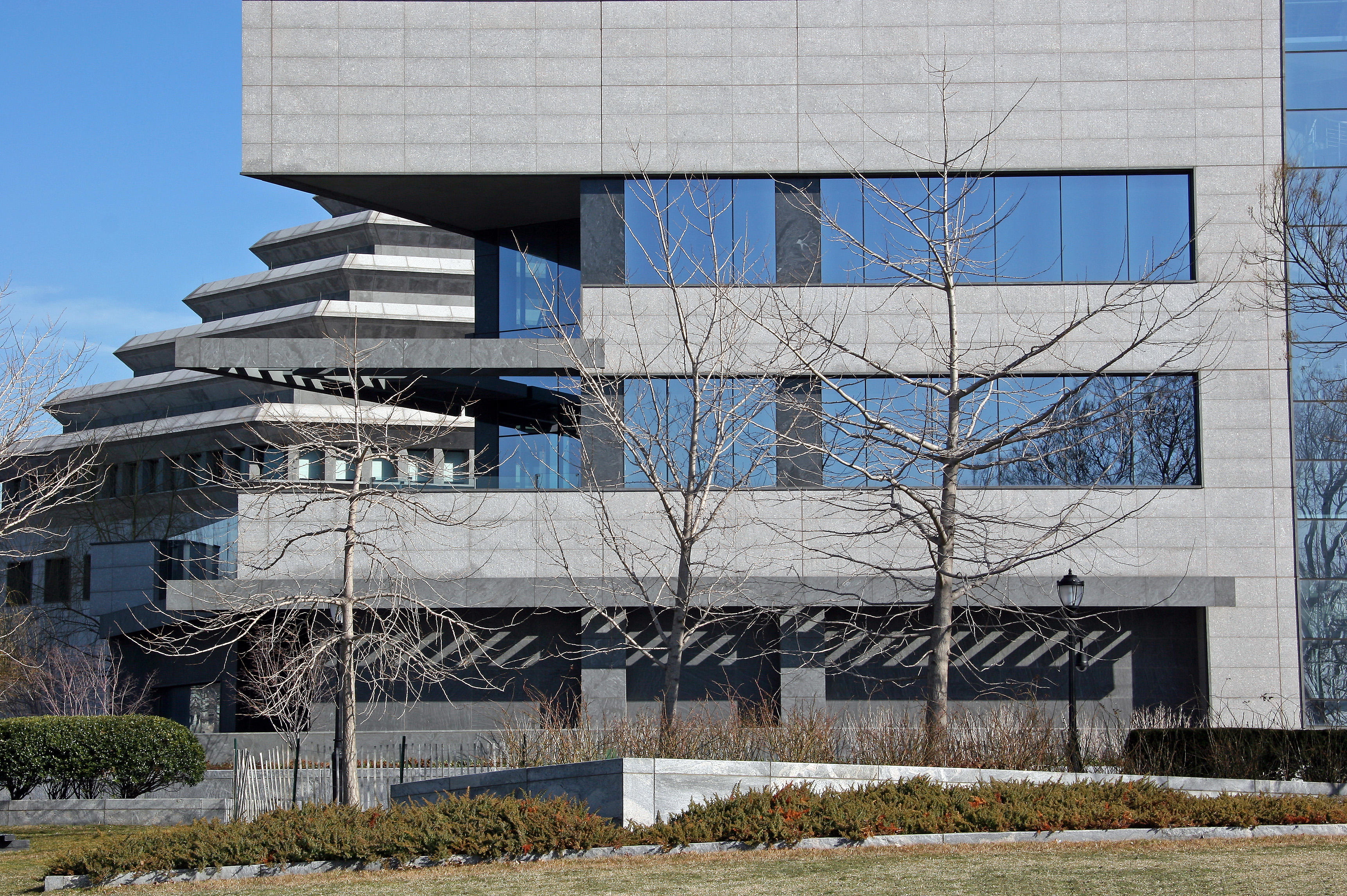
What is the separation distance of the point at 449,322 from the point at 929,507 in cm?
5800

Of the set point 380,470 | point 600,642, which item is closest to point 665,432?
point 600,642

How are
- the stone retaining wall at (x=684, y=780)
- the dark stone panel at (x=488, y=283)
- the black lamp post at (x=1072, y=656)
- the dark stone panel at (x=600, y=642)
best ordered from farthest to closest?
the dark stone panel at (x=488, y=283), the dark stone panel at (x=600, y=642), the black lamp post at (x=1072, y=656), the stone retaining wall at (x=684, y=780)

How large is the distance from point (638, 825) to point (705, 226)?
15980mm

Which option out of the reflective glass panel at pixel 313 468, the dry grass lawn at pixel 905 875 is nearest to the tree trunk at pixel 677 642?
the dry grass lawn at pixel 905 875

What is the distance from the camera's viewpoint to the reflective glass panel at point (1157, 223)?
27.7 m

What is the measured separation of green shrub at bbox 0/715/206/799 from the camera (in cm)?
2338

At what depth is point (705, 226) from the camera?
1094 inches

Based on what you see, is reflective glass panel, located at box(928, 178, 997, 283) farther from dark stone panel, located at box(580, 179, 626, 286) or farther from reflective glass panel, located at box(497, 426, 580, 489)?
reflective glass panel, located at box(497, 426, 580, 489)

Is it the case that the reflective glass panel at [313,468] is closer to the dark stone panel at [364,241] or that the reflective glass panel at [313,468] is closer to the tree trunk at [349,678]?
the tree trunk at [349,678]

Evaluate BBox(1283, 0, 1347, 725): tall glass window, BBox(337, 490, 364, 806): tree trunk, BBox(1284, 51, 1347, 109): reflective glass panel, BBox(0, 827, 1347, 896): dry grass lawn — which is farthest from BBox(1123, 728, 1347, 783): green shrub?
BBox(1284, 51, 1347, 109): reflective glass panel

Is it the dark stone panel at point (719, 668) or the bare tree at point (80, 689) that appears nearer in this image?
the dark stone panel at point (719, 668)

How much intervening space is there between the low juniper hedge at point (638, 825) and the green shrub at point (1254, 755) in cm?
405

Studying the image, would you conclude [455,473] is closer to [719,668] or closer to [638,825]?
[719,668]

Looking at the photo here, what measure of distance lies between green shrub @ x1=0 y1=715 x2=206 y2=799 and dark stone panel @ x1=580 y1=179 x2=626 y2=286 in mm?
12832
